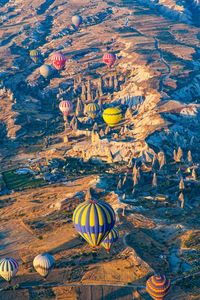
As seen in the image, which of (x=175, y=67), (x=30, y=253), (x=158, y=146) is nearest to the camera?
(x=30, y=253)

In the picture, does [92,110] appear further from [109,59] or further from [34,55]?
[34,55]

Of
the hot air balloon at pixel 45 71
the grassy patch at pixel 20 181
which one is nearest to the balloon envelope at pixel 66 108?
the grassy patch at pixel 20 181

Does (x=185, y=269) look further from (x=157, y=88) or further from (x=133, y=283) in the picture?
(x=157, y=88)

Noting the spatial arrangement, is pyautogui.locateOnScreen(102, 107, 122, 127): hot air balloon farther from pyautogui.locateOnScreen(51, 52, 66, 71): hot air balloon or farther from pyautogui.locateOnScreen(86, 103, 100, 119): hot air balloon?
pyautogui.locateOnScreen(51, 52, 66, 71): hot air balloon

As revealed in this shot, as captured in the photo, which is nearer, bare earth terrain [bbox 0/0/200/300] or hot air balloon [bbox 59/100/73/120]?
bare earth terrain [bbox 0/0/200/300]

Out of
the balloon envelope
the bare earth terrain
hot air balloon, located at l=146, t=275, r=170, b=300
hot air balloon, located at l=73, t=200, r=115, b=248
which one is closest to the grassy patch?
the bare earth terrain

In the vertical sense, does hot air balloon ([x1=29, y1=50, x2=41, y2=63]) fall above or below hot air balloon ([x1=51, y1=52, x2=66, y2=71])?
below

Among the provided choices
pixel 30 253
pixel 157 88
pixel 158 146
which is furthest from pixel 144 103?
pixel 30 253
